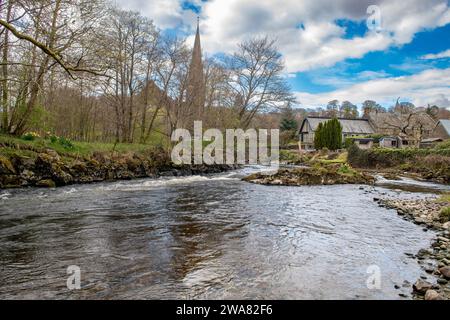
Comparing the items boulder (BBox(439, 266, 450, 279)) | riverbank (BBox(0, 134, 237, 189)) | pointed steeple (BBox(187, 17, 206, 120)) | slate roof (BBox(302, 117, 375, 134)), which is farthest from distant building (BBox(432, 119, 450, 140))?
boulder (BBox(439, 266, 450, 279))

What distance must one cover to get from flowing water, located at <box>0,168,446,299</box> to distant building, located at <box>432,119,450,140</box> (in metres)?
46.2

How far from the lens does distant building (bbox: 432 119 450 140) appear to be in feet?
153

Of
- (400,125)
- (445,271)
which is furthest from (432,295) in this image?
(400,125)

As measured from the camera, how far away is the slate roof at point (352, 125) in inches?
2308

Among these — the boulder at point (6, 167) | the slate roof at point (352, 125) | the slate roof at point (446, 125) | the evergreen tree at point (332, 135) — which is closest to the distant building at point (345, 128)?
the slate roof at point (352, 125)

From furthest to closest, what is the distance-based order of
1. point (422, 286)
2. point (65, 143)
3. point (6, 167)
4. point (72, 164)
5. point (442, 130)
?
point (442, 130) → point (65, 143) → point (72, 164) → point (6, 167) → point (422, 286)

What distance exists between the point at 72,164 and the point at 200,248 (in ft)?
40.6

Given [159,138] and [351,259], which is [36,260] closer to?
[351,259]

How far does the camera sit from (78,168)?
1597cm

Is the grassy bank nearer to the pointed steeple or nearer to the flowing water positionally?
the flowing water

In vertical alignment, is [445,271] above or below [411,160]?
below

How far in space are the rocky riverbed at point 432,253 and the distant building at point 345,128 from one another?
4755 cm

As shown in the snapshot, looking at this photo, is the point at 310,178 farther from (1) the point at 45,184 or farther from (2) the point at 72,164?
(1) the point at 45,184
